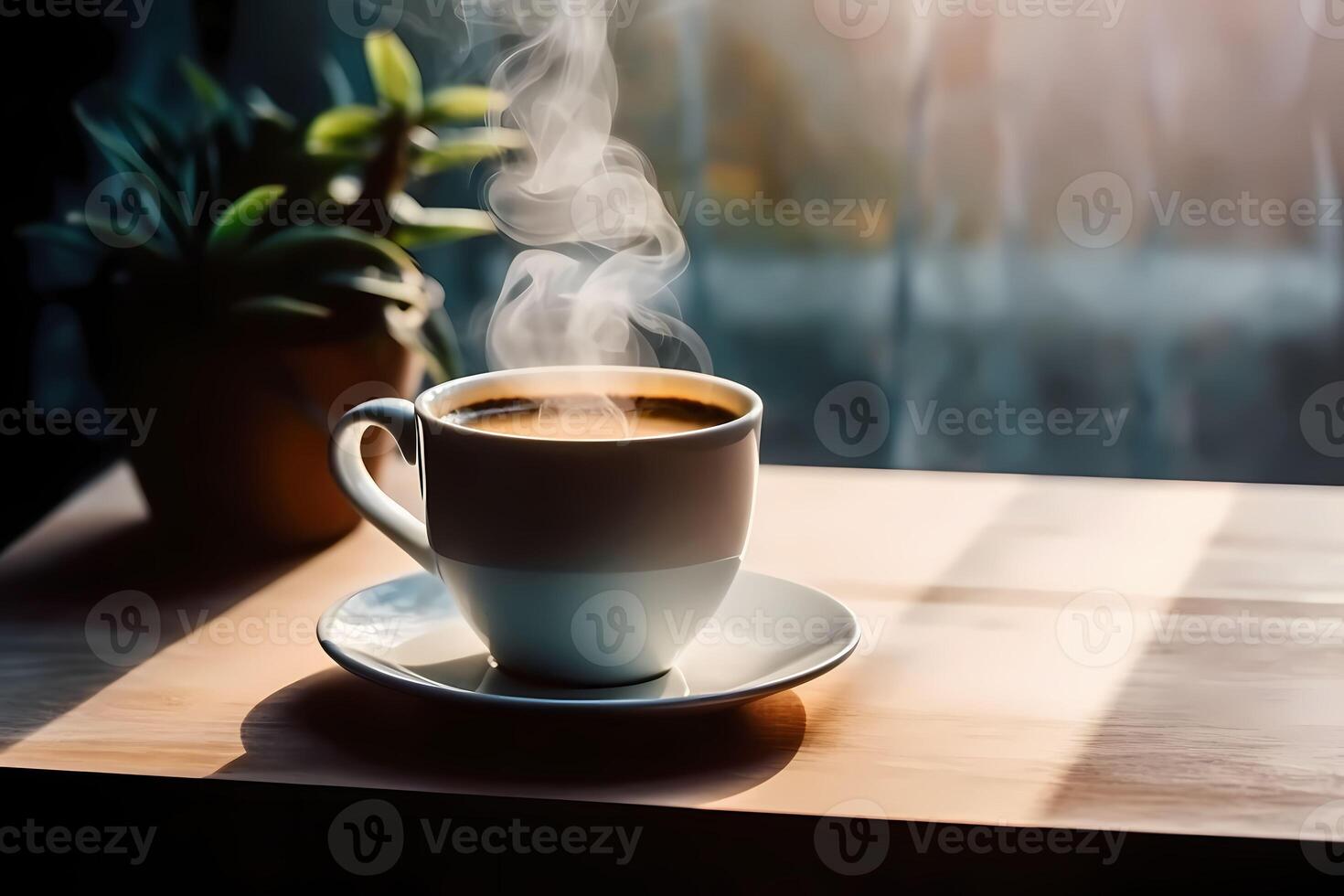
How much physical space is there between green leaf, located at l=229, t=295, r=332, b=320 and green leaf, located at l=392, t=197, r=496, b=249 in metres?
0.10

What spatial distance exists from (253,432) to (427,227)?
0.55ft

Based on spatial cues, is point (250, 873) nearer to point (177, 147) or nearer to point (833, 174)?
point (177, 147)

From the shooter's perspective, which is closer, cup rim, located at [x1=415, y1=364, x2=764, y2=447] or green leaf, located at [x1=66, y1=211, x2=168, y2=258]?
cup rim, located at [x1=415, y1=364, x2=764, y2=447]

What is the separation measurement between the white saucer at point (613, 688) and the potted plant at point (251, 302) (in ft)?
0.48

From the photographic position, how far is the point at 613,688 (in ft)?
1.79

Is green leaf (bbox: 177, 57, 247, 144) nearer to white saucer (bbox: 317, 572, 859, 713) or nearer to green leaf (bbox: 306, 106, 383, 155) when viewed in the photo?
green leaf (bbox: 306, 106, 383, 155)

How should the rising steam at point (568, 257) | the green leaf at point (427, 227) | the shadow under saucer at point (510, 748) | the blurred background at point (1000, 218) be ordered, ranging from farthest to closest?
1. the blurred background at point (1000, 218)
2. the green leaf at point (427, 227)
3. the rising steam at point (568, 257)
4. the shadow under saucer at point (510, 748)

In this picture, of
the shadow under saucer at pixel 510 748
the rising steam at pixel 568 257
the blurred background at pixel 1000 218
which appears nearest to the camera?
the shadow under saucer at pixel 510 748

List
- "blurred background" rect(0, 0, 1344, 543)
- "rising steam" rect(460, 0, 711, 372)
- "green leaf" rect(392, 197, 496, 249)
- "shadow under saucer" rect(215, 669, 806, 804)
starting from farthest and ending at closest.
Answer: "blurred background" rect(0, 0, 1344, 543)
"green leaf" rect(392, 197, 496, 249)
"rising steam" rect(460, 0, 711, 372)
"shadow under saucer" rect(215, 669, 806, 804)

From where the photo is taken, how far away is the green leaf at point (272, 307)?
71 centimetres

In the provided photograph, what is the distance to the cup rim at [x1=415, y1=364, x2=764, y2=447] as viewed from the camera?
0.51 metres

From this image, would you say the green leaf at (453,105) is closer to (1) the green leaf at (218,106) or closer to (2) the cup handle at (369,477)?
(1) the green leaf at (218,106)

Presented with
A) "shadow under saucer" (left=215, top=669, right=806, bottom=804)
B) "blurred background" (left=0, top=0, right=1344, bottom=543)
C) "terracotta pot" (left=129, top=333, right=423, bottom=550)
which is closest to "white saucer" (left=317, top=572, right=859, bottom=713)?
"shadow under saucer" (left=215, top=669, right=806, bottom=804)

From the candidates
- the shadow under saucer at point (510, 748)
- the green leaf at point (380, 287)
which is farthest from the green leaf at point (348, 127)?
the shadow under saucer at point (510, 748)
